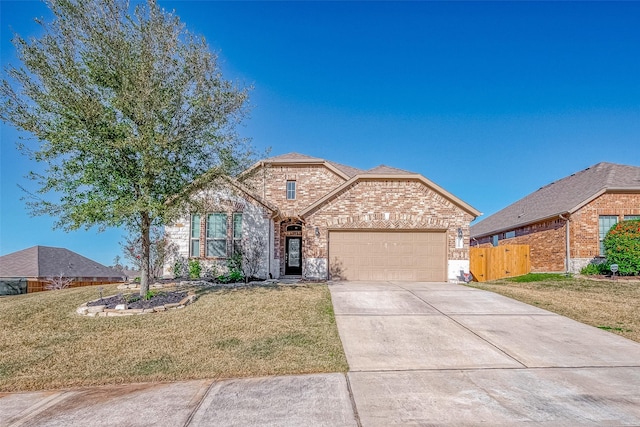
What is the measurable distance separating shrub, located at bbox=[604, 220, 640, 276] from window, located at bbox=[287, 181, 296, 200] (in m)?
14.7

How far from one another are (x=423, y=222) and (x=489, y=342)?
8930mm

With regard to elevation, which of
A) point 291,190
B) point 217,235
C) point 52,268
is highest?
point 291,190

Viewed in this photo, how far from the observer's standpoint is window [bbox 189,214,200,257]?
15.8 meters

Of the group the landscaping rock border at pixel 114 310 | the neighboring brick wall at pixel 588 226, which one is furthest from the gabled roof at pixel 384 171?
the landscaping rock border at pixel 114 310

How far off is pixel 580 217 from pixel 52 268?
29064 mm

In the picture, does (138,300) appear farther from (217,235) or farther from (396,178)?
(396,178)

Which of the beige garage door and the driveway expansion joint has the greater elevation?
the beige garage door

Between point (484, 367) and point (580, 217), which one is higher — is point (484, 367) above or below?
below

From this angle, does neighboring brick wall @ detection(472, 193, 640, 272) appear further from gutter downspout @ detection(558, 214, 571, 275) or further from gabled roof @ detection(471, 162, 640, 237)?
gabled roof @ detection(471, 162, 640, 237)

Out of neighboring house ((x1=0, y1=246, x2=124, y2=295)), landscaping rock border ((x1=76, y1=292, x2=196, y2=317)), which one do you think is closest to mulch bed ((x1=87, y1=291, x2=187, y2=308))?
landscaping rock border ((x1=76, y1=292, x2=196, y2=317))

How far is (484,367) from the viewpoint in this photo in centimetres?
585

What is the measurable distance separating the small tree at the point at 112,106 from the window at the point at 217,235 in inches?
201

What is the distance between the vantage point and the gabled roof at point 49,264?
22078mm

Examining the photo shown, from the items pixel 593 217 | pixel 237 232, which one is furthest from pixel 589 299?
pixel 237 232
